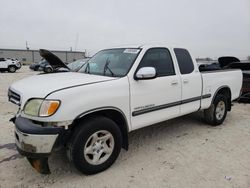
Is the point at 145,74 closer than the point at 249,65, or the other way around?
the point at 145,74

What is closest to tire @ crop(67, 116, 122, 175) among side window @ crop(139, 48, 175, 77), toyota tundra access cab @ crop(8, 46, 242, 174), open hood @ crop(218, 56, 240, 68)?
toyota tundra access cab @ crop(8, 46, 242, 174)

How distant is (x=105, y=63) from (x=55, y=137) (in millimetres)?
1769

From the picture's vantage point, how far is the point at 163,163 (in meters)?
3.54

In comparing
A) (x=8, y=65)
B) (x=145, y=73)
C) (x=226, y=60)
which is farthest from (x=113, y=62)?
(x=8, y=65)

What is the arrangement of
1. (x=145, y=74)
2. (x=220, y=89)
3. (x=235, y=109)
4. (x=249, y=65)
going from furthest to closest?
1. (x=249, y=65)
2. (x=235, y=109)
3. (x=220, y=89)
4. (x=145, y=74)

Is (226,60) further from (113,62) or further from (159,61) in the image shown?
(113,62)

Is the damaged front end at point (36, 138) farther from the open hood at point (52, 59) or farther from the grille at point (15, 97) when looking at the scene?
the open hood at point (52, 59)

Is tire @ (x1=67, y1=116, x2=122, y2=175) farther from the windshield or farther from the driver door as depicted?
the windshield

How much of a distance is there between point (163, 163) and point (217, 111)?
255cm

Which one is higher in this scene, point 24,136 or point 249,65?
point 249,65

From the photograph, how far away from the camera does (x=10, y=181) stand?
3.01 m

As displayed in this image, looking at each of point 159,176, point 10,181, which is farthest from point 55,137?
point 159,176

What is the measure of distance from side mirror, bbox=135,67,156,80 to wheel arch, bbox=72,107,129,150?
608 millimetres

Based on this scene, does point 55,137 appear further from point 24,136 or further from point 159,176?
point 159,176
